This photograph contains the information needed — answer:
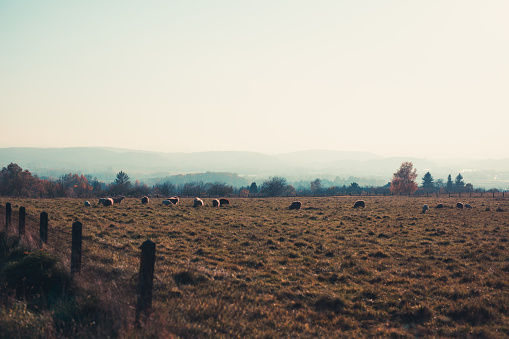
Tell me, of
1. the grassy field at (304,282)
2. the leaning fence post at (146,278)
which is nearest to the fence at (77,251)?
the leaning fence post at (146,278)

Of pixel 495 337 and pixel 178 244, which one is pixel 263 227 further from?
pixel 495 337

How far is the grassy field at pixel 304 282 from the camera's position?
6.61 m

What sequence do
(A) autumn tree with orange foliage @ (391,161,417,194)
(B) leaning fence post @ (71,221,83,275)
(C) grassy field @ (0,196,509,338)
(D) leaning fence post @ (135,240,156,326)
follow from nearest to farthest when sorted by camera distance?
(D) leaning fence post @ (135,240,156,326)
(C) grassy field @ (0,196,509,338)
(B) leaning fence post @ (71,221,83,275)
(A) autumn tree with orange foliage @ (391,161,417,194)

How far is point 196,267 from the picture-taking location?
10.5m

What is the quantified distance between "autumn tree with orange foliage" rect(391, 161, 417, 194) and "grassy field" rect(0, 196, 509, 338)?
84876 millimetres

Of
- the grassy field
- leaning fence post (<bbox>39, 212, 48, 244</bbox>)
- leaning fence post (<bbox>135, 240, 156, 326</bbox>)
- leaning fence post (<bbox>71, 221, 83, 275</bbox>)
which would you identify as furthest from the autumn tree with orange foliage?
leaning fence post (<bbox>135, 240, 156, 326</bbox>)

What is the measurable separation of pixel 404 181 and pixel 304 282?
98.8 meters

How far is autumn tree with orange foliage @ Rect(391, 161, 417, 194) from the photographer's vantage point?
316ft

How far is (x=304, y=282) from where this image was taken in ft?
33.0

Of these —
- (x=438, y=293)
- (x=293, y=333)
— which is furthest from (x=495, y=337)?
(x=293, y=333)

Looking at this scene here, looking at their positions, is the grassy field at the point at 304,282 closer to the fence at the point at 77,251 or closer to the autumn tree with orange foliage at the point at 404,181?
the fence at the point at 77,251

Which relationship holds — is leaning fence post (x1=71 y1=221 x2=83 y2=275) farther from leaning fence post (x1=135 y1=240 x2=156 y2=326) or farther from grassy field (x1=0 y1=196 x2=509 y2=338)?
leaning fence post (x1=135 y1=240 x2=156 y2=326)

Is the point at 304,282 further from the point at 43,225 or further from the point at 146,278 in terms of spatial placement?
the point at 43,225

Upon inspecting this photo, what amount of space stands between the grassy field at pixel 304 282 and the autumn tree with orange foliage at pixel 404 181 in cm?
8488
